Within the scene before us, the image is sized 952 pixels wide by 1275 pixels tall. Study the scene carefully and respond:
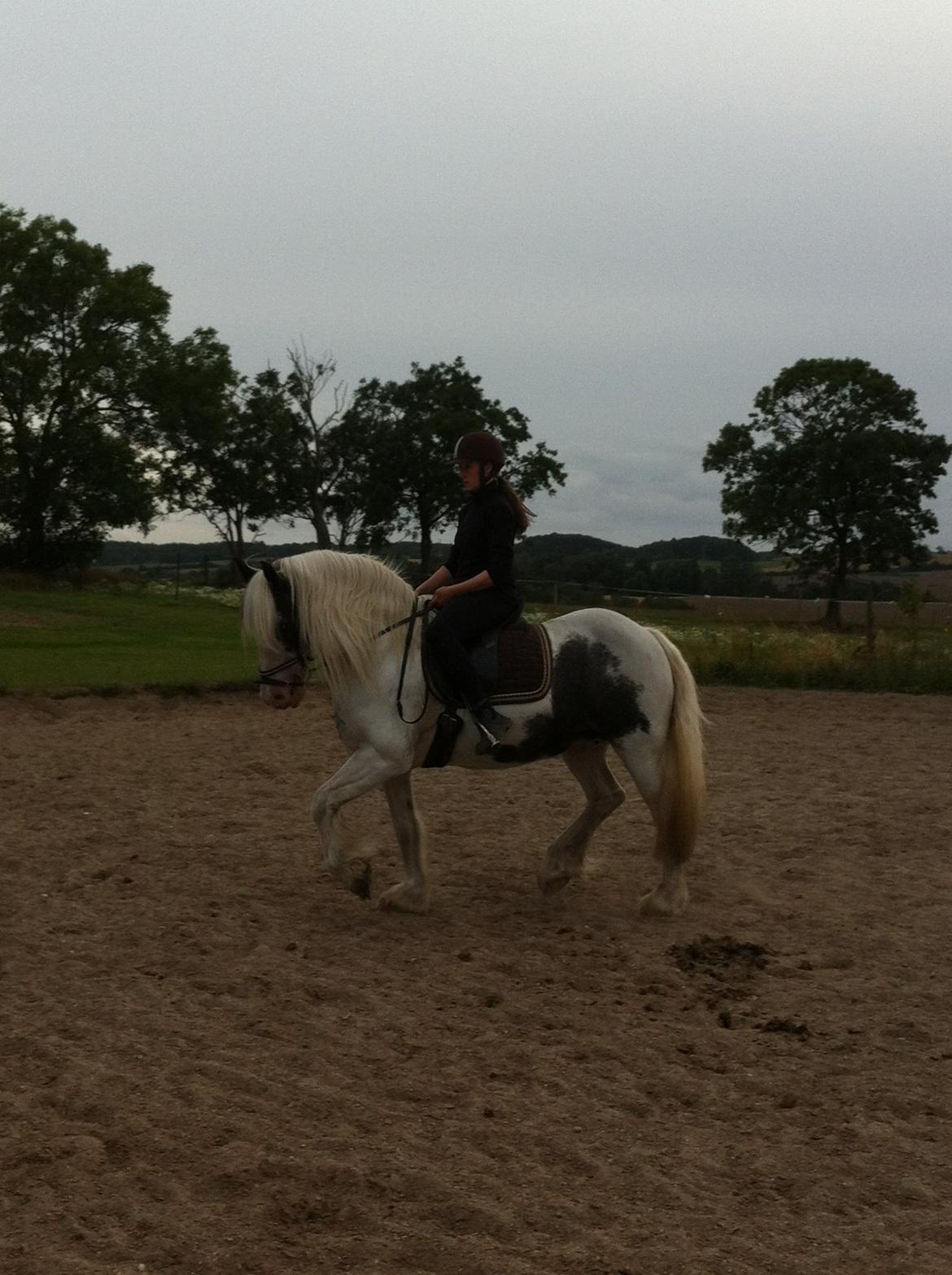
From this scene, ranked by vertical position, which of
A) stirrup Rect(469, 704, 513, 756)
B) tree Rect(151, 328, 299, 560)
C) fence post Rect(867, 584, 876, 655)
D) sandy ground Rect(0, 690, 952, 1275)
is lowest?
sandy ground Rect(0, 690, 952, 1275)

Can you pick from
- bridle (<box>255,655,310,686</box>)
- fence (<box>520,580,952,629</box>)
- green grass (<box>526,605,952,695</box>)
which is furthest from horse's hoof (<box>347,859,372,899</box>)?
fence (<box>520,580,952,629</box>)

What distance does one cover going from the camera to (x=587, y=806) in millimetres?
7723

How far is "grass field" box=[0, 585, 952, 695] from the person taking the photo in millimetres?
16797

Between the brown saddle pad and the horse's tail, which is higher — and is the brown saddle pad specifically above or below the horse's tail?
above

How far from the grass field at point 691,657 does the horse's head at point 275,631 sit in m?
7.80

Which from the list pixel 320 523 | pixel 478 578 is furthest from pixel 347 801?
pixel 320 523

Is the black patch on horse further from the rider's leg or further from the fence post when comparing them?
the fence post

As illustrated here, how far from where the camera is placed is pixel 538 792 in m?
11.1

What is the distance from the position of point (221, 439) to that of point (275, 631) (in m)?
40.9

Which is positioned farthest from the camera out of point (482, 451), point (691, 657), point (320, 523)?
point (320, 523)

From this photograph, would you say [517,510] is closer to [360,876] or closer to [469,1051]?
[360,876]

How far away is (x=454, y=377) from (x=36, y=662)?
46203 mm

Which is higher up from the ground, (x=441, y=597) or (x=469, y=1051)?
(x=441, y=597)

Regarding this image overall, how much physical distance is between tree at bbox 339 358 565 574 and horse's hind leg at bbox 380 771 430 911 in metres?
49.6
